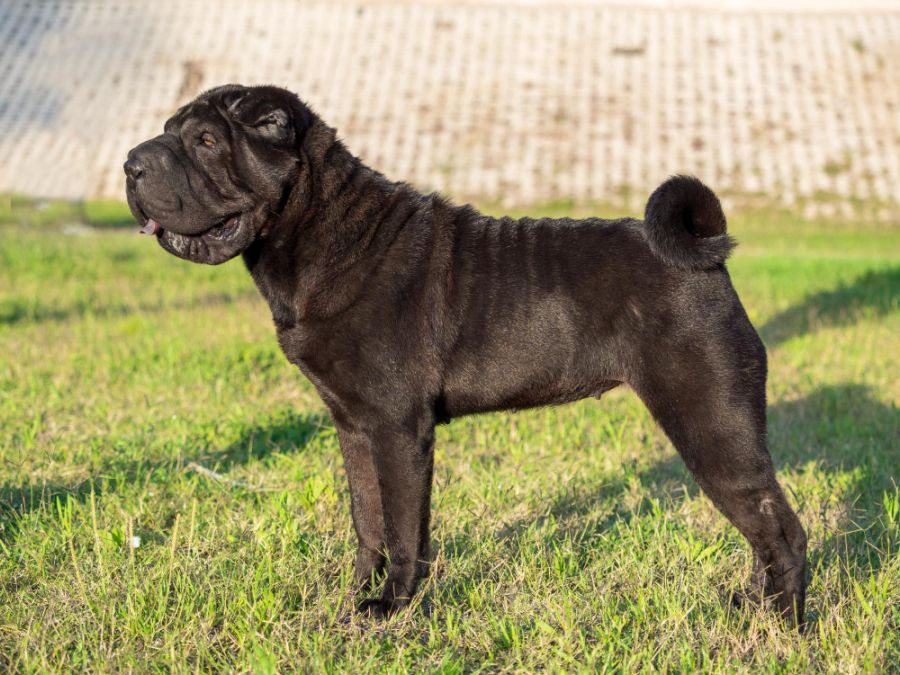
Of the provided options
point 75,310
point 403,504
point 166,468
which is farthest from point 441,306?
point 75,310

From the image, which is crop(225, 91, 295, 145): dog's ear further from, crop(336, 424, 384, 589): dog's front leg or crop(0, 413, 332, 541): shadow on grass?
crop(0, 413, 332, 541): shadow on grass

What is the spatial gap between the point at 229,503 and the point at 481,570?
1.41 metres

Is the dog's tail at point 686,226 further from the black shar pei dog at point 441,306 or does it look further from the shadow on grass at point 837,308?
the shadow on grass at point 837,308

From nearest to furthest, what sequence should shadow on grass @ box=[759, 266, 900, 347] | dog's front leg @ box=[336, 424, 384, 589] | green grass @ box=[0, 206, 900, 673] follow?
1. green grass @ box=[0, 206, 900, 673]
2. dog's front leg @ box=[336, 424, 384, 589]
3. shadow on grass @ box=[759, 266, 900, 347]

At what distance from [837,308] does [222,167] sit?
785 cm

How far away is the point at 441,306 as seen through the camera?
12.3ft

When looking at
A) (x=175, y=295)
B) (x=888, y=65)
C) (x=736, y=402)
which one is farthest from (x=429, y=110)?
(x=736, y=402)

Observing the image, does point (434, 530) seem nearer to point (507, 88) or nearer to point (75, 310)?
point (75, 310)

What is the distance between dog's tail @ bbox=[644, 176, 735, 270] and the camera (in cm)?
360

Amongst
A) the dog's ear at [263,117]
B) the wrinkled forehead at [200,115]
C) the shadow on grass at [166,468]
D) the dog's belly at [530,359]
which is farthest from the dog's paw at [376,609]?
the wrinkled forehead at [200,115]

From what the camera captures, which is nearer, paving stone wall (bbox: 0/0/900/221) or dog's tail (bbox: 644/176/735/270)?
dog's tail (bbox: 644/176/735/270)

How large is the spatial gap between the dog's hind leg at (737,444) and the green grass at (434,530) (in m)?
0.22

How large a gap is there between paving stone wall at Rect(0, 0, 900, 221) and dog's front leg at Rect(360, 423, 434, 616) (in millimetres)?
15297

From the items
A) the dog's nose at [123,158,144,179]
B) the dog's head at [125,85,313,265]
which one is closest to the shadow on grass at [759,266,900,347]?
the dog's head at [125,85,313,265]
